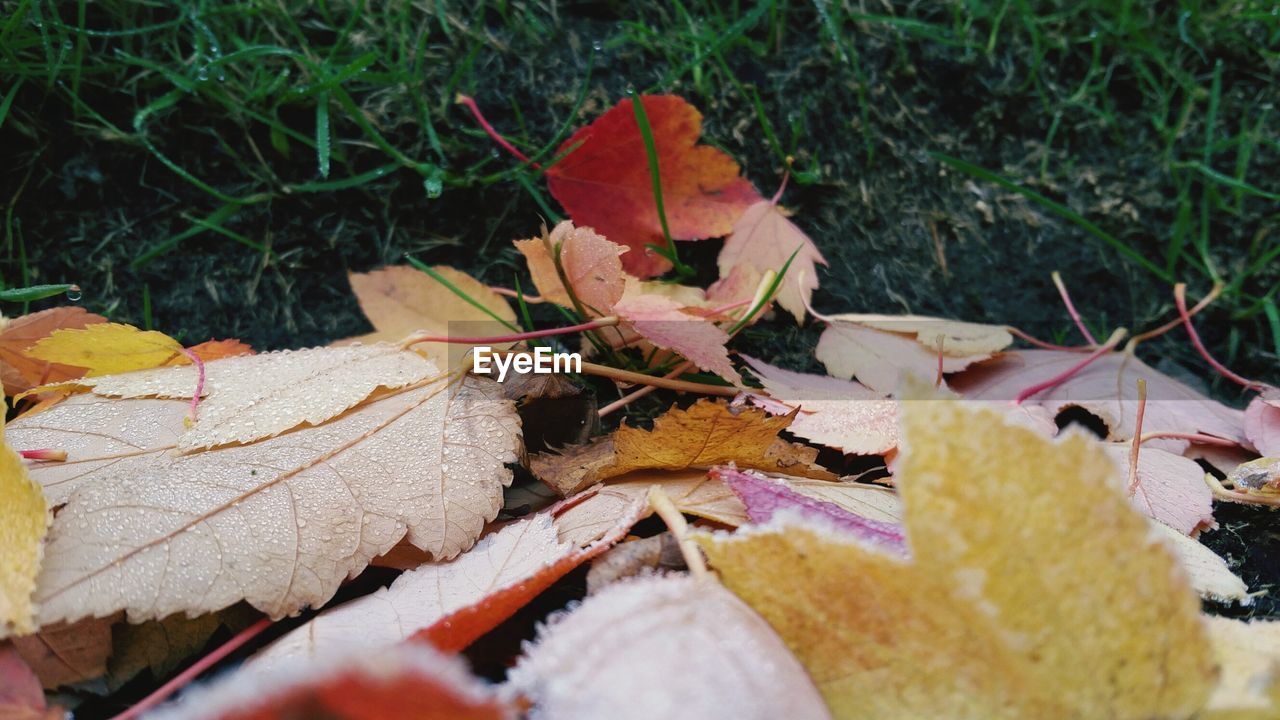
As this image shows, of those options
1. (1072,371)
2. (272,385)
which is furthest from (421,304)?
(1072,371)

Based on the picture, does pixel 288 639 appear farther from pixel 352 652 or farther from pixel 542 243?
pixel 542 243

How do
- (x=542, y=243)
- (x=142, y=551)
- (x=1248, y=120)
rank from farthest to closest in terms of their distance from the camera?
(x=1248, y=120) < (x=542, y=243) < (x=142, y=551)

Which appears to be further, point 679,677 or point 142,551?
point 142,551

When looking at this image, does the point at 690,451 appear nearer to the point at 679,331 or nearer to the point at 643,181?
the point at 679,331

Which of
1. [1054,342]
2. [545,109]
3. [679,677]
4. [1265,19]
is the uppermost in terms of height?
[1265,19]

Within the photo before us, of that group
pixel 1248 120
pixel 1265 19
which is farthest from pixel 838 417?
pixel 1265 19

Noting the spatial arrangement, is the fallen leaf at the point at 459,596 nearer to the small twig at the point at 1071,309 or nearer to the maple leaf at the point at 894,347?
the maple leaf at the point at 894,347

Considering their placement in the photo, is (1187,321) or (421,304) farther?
(1187,321)
